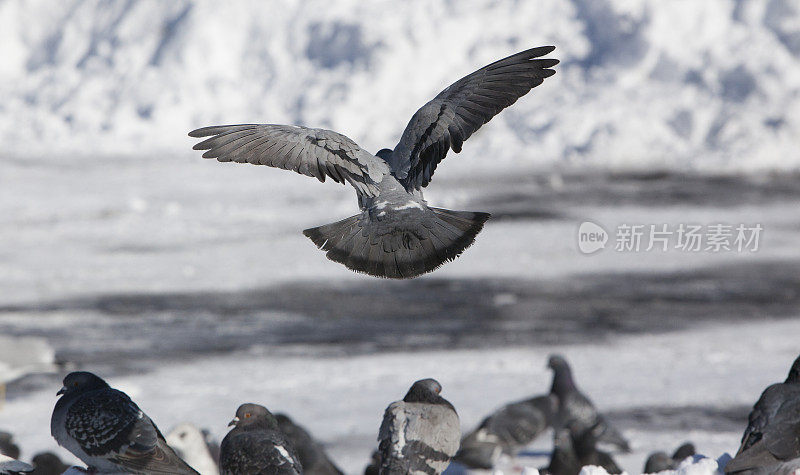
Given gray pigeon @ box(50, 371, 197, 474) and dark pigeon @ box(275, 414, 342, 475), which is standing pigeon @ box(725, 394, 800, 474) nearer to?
gray pigeon @ box(50, 371, 197, 474)

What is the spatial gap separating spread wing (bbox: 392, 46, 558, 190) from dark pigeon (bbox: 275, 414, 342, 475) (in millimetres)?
2191

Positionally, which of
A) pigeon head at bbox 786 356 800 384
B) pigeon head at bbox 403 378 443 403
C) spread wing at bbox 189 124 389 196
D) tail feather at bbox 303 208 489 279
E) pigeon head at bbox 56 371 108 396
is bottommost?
pigeon head at bbox 403 378 443 403

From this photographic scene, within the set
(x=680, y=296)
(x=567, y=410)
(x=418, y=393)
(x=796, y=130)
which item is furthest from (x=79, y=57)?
(x=418, y=393)

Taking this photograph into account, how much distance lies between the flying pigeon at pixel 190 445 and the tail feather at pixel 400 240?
2.63 m

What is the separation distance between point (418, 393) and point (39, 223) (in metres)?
13.7

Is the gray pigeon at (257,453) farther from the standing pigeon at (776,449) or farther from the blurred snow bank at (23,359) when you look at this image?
the blurred snow bank at (23,359)

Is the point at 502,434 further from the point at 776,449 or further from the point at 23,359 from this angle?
the point at 23,359

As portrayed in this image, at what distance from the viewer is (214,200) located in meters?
19.0

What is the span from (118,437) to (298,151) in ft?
4.49

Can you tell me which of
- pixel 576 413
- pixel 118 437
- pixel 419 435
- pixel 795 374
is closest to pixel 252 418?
pixel 118 437

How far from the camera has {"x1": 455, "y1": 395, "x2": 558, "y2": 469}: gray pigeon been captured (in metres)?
6.11

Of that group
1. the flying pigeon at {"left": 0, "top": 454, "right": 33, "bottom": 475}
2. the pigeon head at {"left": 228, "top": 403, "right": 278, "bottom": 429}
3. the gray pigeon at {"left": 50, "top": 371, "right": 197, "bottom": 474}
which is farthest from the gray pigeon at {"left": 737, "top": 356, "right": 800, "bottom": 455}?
the flying pigeon at {"left": 0, "top": 454, "right": 33, "bottom": 475}

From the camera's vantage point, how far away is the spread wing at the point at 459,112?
329 cm

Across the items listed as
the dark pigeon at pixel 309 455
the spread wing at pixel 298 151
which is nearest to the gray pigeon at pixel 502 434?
the dark pigeon at pixel 309 455
